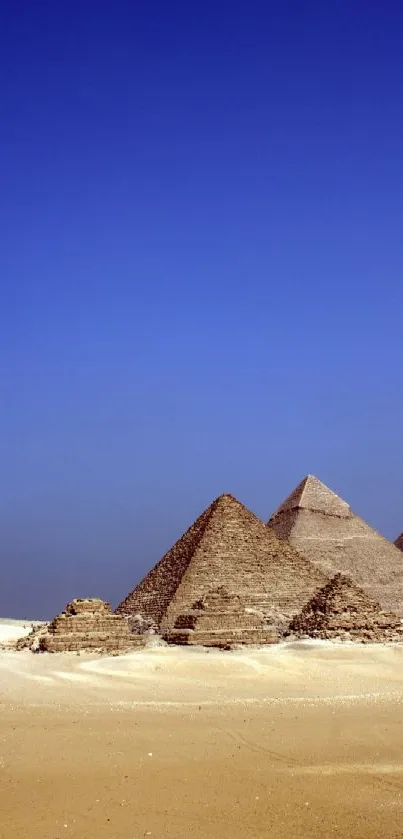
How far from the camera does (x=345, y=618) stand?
24.4 metres

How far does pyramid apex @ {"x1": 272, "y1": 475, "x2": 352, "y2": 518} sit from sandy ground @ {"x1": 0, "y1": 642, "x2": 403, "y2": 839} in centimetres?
3253

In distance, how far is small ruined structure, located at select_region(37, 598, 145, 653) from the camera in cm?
2153

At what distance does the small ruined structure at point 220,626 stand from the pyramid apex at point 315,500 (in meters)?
21.0

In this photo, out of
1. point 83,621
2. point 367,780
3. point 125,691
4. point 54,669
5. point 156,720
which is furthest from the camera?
point 83,621

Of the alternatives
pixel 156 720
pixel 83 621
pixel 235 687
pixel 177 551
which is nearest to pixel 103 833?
pixel 156 720

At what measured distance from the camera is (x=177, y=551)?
131ft

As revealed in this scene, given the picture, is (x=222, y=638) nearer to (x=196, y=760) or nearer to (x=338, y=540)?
(x=196, y=760)

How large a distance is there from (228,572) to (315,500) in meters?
12.5

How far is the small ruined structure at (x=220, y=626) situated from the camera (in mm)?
24250

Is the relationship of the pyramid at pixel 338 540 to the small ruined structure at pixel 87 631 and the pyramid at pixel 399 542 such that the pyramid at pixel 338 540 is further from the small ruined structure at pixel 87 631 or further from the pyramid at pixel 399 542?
the small ruined structure at pixel 87 631

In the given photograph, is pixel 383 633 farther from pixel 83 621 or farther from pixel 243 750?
pixel 243 750

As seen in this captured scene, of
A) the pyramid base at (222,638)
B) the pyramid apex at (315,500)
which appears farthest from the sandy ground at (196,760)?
the pyramid apex at (315,500)

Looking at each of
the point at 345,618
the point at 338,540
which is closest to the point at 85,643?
the point at 345,618

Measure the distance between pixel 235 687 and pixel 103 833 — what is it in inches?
362
